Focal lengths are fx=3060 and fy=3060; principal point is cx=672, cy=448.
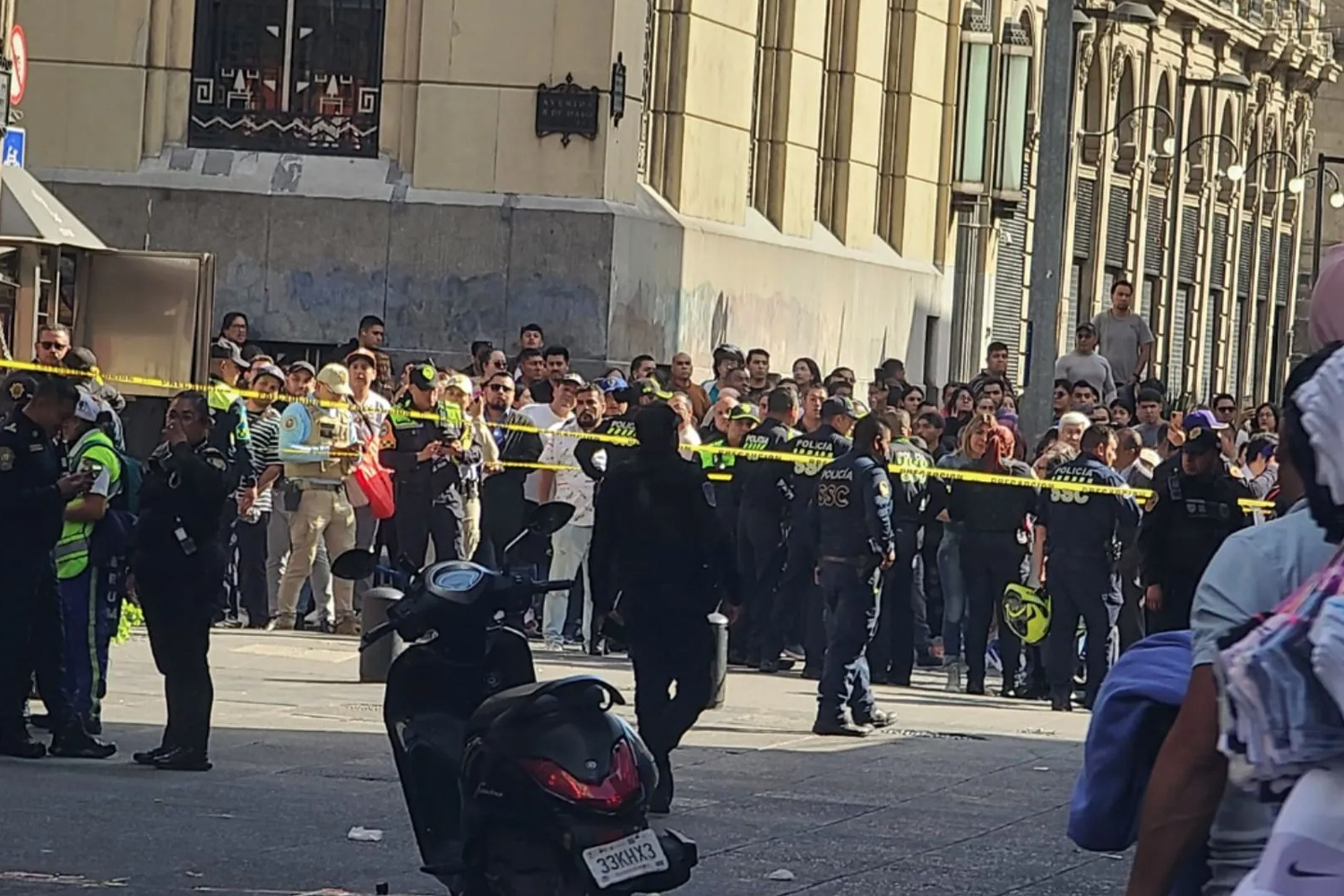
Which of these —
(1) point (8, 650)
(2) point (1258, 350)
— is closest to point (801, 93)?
(1) point (8, 650)

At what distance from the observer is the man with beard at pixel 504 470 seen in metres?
21.1

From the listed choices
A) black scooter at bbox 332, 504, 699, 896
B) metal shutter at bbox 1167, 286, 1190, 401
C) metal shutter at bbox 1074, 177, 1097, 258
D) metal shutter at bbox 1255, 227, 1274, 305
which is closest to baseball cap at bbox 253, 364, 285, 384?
black scooter at bbox 332, 504, 699, 896

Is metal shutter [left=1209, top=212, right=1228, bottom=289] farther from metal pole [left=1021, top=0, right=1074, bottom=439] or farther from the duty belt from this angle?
the duty belt

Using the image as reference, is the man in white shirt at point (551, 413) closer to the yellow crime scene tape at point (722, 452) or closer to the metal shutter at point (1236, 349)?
the yellow crime scene tape at point (722, 452)

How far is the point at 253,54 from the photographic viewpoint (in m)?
26.7

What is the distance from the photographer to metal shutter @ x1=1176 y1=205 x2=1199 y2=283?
175 ft

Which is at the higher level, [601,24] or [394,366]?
[601,24]

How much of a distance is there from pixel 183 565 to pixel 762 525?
7.95 m

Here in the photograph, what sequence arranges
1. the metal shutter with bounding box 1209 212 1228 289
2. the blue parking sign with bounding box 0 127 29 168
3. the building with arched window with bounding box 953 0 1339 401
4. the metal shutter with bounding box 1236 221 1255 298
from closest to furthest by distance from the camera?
the blue parking sign with bounding box 0 127 29 168
the building with arched window with bounding box 953 0 1339 401
the metal shutter with bounding box 1209 212 1228 289
the metal shutter with bounding box 1236 221 1255 298

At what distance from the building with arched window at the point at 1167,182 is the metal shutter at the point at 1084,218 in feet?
0.12

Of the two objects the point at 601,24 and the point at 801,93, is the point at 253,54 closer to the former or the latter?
the point at 601,24

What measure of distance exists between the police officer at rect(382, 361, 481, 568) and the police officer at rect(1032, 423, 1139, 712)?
404 cm

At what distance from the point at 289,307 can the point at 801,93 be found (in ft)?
24.8

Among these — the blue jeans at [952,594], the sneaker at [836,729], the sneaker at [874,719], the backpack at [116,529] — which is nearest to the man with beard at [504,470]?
the blue jeans at [952,594]
